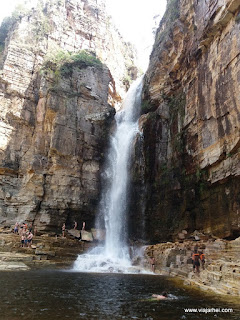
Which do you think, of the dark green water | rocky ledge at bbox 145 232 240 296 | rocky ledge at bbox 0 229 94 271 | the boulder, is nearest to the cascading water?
the boulder

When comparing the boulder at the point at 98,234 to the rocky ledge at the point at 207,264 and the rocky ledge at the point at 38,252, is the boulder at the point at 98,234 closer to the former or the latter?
the rocky ledge at the point at 38,252

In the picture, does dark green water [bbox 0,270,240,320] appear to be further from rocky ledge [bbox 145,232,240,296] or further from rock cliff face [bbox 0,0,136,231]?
rock cliff face [bbox 0,0,136,231]

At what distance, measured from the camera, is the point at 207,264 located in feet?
42.2

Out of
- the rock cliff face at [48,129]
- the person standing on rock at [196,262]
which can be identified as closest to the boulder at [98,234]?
the rock cliff face at [48,129]

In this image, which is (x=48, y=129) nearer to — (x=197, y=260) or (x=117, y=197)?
(x=117, y=197)

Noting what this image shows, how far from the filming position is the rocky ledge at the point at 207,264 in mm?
9477

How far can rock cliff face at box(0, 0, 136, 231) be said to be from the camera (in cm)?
2345

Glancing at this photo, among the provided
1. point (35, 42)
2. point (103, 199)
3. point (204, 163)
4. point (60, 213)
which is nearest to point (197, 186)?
point (204, 163)

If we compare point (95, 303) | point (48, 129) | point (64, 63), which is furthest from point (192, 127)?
point (64, 63)

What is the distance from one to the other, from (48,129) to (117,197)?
9.41m

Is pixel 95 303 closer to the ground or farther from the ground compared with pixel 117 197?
closer to the ground

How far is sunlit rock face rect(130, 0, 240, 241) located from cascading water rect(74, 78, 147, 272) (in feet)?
4.13

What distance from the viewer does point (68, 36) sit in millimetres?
34875

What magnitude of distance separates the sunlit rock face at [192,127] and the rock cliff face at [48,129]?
16.5 feet
